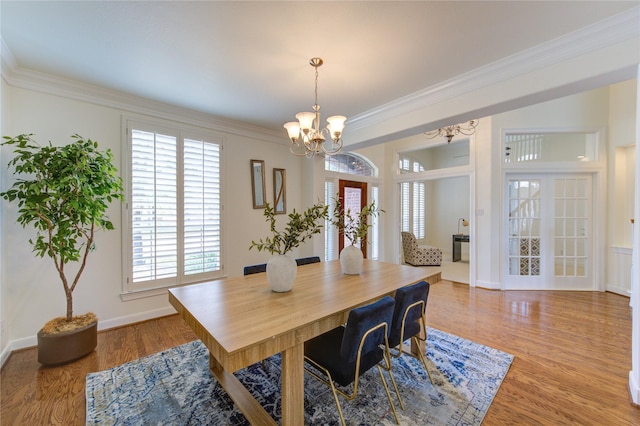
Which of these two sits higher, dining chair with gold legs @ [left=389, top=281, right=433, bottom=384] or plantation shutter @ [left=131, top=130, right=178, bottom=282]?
plantation shutter @ [left=131, top=130, right=178, bottom=282]

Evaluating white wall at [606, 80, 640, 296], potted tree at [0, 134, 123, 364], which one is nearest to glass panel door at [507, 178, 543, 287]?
white wall at [606, 80, 640, 296]

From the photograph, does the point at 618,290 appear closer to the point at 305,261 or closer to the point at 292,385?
the point at 305,261

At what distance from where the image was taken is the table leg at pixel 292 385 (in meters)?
1.36

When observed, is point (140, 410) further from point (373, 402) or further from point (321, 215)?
point (321, 215)

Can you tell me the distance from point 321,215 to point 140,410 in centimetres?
180

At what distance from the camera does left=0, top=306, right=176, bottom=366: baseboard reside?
7.84 feet

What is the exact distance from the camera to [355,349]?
1434mm

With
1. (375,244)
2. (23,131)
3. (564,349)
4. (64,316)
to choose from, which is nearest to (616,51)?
(564,349)

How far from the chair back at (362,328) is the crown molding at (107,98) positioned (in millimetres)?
3281

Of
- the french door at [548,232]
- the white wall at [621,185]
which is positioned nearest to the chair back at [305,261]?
the french door at [548,232]

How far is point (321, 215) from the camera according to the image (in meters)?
1.92

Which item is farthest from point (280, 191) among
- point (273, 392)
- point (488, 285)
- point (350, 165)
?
point (488, 285)

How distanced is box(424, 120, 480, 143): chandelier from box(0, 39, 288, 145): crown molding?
2948 mm

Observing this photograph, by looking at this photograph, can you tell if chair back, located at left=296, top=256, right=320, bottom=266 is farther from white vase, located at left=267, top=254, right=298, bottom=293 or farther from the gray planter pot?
the gray planter pot
